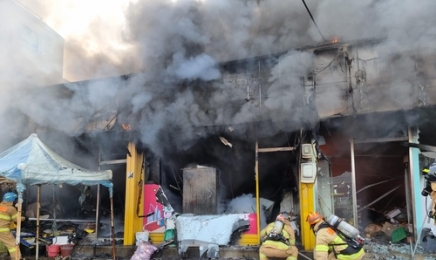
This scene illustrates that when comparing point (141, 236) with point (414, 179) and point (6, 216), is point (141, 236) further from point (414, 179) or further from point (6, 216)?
point (414, 179)

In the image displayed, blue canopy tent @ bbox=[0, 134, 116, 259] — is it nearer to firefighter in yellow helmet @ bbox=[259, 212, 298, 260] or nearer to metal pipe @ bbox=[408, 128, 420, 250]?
firefighter in yellow helmet @ bbox=[259, 212, 298, 260]

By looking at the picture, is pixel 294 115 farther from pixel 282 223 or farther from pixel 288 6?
pixel 288 6

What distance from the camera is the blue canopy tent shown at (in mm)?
7461

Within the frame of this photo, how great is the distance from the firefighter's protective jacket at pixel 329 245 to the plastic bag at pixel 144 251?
13.6ft

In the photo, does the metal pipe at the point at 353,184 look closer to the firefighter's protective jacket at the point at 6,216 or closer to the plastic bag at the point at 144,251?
the plastic bag at the point at 144,251

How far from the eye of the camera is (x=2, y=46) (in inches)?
494

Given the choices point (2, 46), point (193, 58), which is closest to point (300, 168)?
point (193, 58)

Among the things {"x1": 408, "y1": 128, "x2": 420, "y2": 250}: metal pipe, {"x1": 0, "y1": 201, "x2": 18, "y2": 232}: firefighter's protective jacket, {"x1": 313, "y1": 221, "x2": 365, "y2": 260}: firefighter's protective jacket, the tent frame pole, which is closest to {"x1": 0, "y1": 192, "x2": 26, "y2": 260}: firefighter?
{"x1": 0, "y1": 201, "x2": 18, "y2": 232}: firefighter's protective jacket

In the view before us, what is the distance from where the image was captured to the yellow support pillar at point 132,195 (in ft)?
31.8

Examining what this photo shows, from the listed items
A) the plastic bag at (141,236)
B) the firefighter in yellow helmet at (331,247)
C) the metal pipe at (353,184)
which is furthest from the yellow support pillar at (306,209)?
the plastic bag at (141,236)

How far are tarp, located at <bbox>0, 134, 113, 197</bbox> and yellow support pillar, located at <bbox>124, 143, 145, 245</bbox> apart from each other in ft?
5.05

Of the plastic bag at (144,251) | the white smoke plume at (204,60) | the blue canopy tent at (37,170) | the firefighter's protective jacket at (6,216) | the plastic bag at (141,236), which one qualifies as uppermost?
the white smoke plume at (204,60)

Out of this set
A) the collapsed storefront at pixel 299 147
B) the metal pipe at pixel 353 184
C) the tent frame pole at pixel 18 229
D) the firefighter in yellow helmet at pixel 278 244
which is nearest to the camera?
the firefighter in yellow helmet at pixel 278 244

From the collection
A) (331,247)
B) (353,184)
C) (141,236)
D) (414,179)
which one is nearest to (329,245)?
(331,247)
